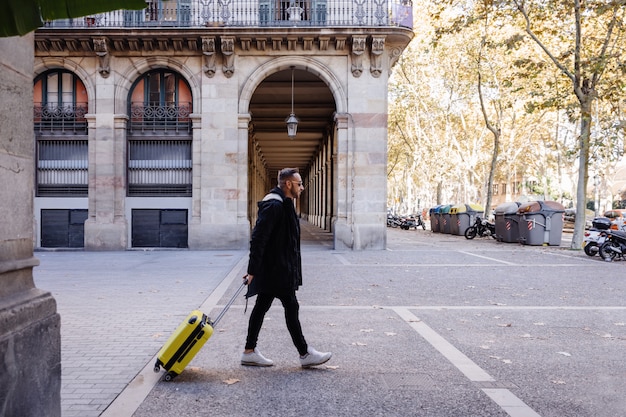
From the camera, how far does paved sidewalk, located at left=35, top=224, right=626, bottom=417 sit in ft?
13.1

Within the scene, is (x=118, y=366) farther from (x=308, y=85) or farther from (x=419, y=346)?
(x=308, y=85)

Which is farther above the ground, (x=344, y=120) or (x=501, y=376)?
(x=344, y=120)

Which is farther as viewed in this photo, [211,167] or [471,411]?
[211,167]

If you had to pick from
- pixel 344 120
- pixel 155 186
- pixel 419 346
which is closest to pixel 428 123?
pixel 344 120

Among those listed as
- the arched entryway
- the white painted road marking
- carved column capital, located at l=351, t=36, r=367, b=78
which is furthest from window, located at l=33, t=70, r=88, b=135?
the white painted road marking

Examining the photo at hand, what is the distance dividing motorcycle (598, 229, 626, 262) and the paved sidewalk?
4482 mm

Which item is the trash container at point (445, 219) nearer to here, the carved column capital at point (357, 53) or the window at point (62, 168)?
the carved column capital at point (357, 53)

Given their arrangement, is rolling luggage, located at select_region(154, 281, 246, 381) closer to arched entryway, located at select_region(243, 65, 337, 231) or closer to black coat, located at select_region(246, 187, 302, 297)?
black coat, located at select_region(246, 187, 302, 297)

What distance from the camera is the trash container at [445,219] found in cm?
3187

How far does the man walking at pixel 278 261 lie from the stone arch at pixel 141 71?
14.2 m

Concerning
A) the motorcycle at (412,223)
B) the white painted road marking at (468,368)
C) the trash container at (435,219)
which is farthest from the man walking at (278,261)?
the motorcycle at (412,223)

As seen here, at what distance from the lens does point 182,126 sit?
18.5 metres

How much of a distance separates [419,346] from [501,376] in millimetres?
1113

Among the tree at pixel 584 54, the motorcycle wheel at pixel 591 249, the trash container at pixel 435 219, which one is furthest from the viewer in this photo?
the trash container at pixel 435 219
